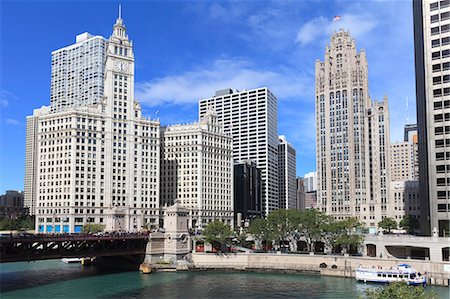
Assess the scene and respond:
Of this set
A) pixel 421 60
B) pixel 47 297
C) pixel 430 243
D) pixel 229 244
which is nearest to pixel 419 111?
pixel 421 60

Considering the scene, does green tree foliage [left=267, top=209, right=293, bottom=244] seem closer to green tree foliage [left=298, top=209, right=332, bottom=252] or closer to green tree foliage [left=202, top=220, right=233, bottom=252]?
green tree foliage [left=298, top=209, right=332, bottom=252]

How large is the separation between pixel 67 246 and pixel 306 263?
2438 inches

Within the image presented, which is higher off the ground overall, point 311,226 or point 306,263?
point 311,226

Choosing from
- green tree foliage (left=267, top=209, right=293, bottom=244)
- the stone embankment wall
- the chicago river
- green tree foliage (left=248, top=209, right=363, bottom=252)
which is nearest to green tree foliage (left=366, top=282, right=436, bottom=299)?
the chicago river

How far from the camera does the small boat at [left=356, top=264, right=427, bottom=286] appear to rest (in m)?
112

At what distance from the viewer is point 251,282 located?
119188mm

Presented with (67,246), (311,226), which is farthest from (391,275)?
(67,246)

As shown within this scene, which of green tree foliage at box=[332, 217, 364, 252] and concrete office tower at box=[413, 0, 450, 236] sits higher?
concrete office tower at box=[413, 0, 450, 236]

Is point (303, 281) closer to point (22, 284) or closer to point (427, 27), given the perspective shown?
point (22, 284)

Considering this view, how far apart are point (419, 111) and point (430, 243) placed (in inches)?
2142

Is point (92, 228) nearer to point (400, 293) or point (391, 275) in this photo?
point (391, 275)

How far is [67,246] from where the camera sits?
12544 centimetres

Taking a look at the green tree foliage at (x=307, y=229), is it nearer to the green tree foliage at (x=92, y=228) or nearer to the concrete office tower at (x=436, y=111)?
the concrete office tower at (x=436, y=111)

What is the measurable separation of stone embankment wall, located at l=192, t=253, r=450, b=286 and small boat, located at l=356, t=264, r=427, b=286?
3.66m
